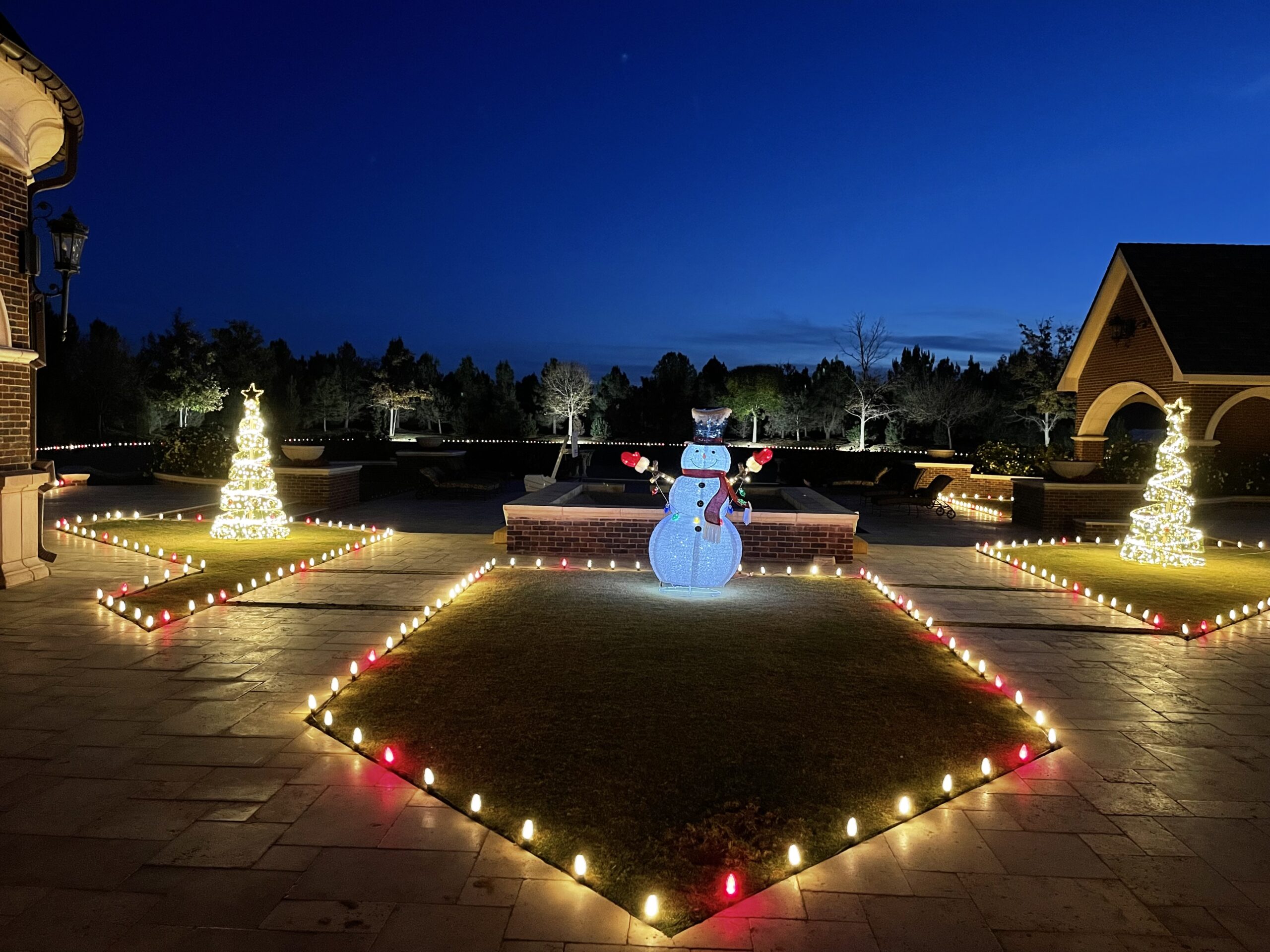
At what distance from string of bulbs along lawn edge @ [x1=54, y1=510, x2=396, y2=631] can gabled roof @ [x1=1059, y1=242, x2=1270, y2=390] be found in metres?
17.9

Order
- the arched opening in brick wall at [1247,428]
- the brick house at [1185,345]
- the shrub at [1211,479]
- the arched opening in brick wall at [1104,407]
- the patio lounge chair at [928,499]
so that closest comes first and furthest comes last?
the patio lounge chair at [928,499] → the shrub at [1211,479] → the brick house at [1185,345] → the arched opening in brick wall at [1247,428] → the arched opening in brick wall at [1104,407]

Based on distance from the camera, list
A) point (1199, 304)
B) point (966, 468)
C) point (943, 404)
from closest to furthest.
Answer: point (1199, 304), point (966, 468), point (943, 404)

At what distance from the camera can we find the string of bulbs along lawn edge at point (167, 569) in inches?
299

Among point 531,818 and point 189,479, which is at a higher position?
point 189,479

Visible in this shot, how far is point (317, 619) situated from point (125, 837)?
3.99m

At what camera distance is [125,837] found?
3.68 meters

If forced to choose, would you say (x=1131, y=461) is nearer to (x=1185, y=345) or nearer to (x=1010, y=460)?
(x=1185, y=345)

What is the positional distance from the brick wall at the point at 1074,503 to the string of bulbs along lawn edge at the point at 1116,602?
2.28 m

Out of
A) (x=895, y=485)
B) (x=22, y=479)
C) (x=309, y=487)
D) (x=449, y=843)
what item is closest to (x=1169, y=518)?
(x=895, y=485)

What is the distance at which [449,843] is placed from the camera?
3670mm

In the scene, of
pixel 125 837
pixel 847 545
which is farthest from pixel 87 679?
pixel 847 545

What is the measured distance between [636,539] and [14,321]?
7.69m

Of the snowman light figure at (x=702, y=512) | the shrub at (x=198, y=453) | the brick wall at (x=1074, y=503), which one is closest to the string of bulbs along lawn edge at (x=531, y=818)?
the snowman light figure at (x=702, y=512)

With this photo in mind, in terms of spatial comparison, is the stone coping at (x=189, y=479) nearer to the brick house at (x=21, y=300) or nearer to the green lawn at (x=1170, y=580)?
the brick house at (x=21, y=300)
